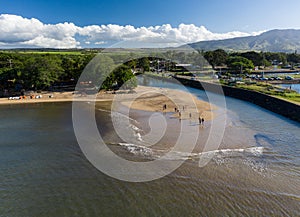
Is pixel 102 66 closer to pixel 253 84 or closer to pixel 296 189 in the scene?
pixel 253 84

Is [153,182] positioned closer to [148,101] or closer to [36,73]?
[148,101]

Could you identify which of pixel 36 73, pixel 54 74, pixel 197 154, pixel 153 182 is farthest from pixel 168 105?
pixel 36 73

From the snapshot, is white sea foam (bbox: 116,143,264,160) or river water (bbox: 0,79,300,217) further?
white sea foam (bbox: 116,143,264,160)

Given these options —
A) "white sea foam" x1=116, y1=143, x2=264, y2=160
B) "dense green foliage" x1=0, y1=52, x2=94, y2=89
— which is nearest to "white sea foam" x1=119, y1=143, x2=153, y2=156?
"white sea foam" x1=116, y1=143, x2=264, y2=160

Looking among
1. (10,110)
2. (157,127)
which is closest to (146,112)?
(157,127)

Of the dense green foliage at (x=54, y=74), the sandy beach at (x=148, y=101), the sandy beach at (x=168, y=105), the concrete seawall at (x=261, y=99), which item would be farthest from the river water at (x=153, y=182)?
the dense green foliage at (x=54, y=74)

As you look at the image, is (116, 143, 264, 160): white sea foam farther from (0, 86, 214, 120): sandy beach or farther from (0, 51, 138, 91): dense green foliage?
(0, 51, 138, 91): dense green foliage
